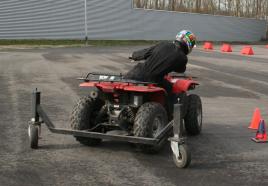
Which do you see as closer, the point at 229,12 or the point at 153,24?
the point at 153,24

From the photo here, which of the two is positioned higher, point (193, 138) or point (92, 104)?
point (92, 104)

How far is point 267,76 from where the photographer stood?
1919 centimetres

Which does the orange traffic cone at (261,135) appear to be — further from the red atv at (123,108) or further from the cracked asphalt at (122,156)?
the red atv at (123,108)

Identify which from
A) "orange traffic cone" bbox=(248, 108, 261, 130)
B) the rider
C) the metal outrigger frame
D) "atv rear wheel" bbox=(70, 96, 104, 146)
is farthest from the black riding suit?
"orange traffic cone" bbox=(248, 108, 261, 130)

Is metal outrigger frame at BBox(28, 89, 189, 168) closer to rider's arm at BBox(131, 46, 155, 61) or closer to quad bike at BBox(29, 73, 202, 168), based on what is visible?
quad bike at BBox(29, 73, 202, 168)

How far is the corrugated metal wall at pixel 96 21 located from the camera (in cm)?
4106

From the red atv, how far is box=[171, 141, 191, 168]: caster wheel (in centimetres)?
50

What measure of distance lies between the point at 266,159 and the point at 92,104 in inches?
98.8

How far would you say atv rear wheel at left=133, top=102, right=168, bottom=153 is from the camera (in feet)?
21.2

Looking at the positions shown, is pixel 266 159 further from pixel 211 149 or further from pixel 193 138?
pixel 193 138

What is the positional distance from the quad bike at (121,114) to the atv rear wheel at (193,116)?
0.49 meters

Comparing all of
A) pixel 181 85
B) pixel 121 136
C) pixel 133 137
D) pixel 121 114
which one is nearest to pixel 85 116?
pixel 121 114

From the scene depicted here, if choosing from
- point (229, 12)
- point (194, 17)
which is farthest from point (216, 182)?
point (229, 12)

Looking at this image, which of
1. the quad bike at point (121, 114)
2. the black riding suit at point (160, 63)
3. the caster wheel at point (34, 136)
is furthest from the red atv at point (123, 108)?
the caster wheel at point (34, 136)
